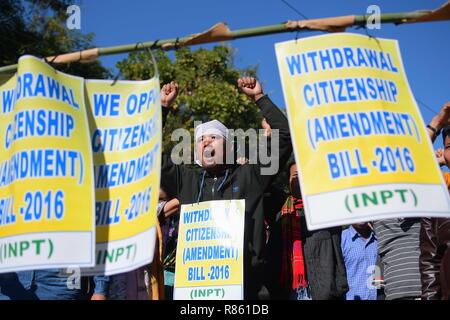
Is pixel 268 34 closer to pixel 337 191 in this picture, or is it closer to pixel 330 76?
pixel 330 76

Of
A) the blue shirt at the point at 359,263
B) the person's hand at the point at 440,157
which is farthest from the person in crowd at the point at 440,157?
the blue shirt at the point at 359,263

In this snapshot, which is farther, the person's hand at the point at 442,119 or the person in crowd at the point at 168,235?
the person in crowd at the point at 168,235

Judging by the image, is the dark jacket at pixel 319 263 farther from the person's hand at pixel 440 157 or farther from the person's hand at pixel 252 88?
the person's hand at pixel 252 88

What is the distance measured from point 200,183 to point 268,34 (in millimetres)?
1716

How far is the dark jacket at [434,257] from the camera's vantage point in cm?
401

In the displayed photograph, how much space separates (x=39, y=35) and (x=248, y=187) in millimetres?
11664

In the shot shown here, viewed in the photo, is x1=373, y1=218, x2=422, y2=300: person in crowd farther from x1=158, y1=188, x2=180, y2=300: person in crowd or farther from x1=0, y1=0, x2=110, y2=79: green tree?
x1=0, y1=0, x2=110, y2=79: green tree

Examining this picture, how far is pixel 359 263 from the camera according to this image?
17.5 ft

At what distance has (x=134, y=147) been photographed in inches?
152

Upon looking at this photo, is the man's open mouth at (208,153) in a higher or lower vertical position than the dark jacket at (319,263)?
higher

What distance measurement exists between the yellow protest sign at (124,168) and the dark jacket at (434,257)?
70.3 inches

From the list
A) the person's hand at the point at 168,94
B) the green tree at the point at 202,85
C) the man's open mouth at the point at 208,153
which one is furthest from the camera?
the green tree at the point at 202,85

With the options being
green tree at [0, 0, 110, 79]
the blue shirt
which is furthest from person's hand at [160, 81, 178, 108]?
green tree at [0, 0, 110, 79]
